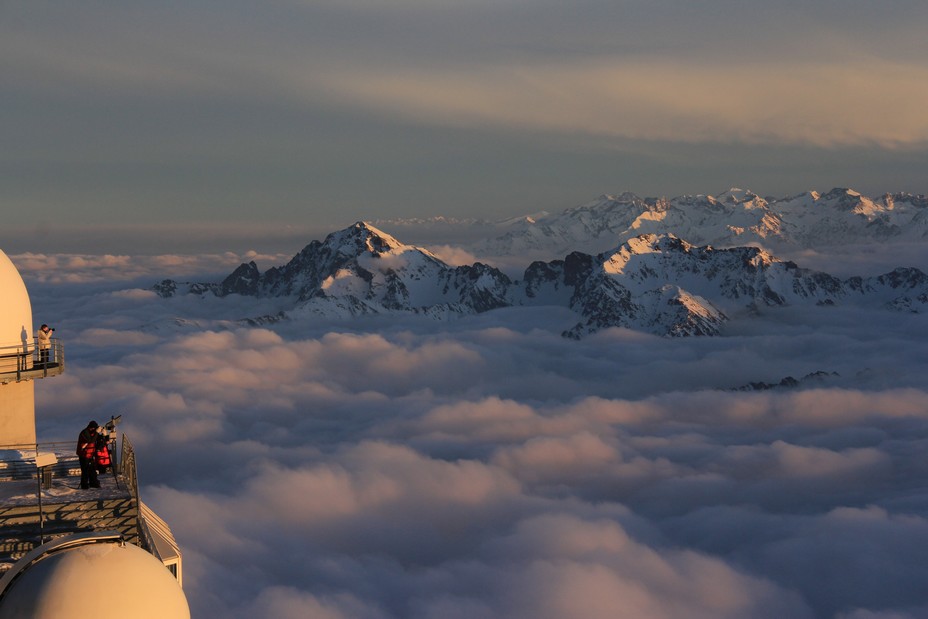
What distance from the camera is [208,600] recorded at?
5315 inches

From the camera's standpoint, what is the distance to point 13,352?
3016 centimetres

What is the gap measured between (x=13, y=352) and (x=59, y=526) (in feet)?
28.1

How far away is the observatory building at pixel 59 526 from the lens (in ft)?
65.3

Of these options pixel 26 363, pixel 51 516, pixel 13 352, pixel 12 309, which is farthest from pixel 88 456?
pixel 12 309

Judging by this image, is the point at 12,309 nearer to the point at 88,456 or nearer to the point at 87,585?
the point at 88,456

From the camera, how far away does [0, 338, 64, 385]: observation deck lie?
29828mm

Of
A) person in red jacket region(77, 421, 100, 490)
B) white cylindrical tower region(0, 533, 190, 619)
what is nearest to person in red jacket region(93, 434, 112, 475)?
person in red jacket region(77, 421, 100, 490)

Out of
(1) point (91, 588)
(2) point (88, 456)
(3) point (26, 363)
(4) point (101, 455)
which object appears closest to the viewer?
(1) point (91, 588)

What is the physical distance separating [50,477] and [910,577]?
202395mm

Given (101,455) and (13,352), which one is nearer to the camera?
(101,455)

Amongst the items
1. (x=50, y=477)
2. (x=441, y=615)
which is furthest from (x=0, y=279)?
(x=441, y=615)

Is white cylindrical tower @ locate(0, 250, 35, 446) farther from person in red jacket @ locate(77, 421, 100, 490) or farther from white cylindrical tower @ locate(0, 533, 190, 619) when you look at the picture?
white cylindrical tower @ locate(0, 533, 190, 619)

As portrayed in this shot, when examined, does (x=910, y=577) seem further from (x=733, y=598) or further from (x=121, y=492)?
(x=121, y=492)

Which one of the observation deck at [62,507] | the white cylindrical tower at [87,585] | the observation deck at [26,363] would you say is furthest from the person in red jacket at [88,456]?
the observation deck at [26,363]
